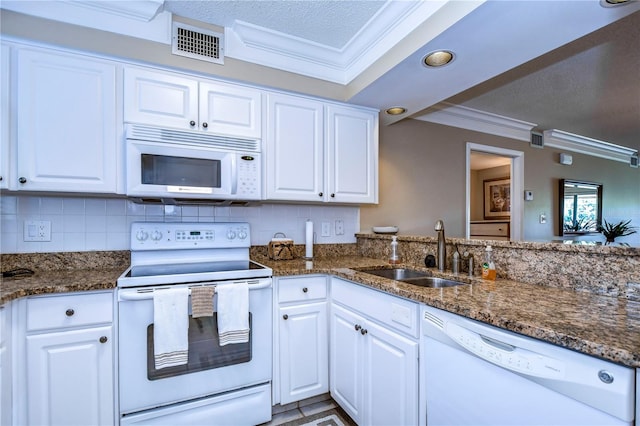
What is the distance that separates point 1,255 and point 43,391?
0.86m

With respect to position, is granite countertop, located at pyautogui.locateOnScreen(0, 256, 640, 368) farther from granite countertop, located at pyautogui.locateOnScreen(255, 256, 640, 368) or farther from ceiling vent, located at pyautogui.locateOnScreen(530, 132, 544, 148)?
ceiling vent, located at pyautogui.locateOnScreen(530, 132, 544, 148)

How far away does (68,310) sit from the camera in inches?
54.4

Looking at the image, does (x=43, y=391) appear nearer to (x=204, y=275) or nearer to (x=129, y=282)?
(x=129, y=282)

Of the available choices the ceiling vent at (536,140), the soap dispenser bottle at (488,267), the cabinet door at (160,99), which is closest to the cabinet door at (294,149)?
the cabinet door at (160,99)

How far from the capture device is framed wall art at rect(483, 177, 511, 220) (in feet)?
18.3

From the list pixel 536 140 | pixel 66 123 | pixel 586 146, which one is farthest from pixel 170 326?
pixel 586 146

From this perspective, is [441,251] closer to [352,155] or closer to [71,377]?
[352,155]

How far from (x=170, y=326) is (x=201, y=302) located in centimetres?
17

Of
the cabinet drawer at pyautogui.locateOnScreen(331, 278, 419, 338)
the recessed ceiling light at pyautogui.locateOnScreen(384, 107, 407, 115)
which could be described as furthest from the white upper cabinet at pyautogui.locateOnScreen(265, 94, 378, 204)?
the cabinet drawer at pyautogui.locateOnScreen(331, 278, 419, 338)

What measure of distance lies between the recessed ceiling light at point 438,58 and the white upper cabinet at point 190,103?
1051 mm

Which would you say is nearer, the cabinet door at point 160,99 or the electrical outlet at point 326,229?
the cabinet door at point 160,99

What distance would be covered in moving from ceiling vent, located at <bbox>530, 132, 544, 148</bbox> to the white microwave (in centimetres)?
367

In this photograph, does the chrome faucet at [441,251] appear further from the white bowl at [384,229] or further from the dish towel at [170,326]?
the dish towel at [170,326]

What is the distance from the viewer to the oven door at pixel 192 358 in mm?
1472
